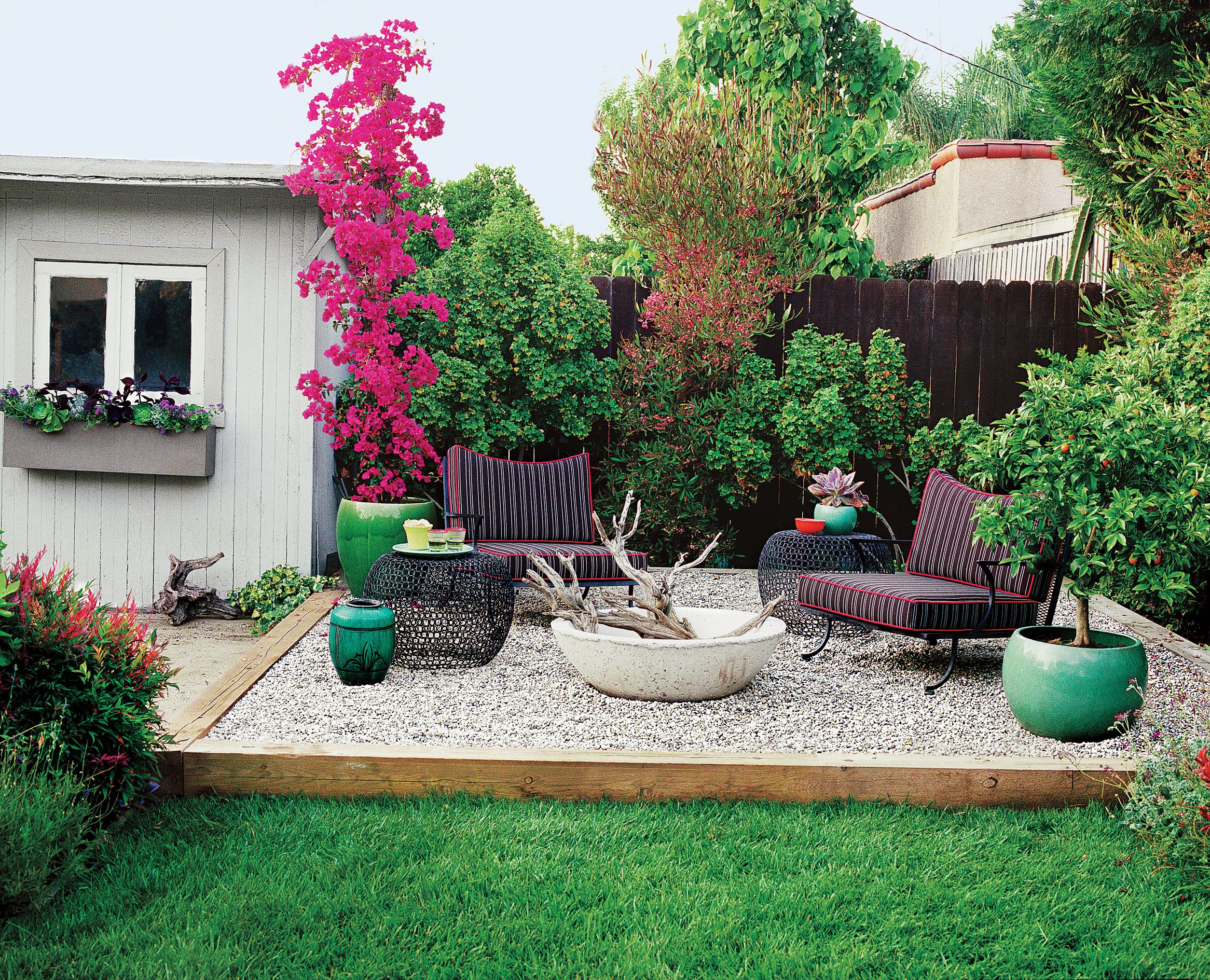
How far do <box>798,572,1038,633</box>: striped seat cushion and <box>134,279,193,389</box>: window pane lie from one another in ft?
13.5

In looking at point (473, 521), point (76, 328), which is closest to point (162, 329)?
point (76, 328)

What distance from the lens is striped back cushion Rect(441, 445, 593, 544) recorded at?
5.70m


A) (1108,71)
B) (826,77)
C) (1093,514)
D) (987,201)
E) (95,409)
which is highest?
(826,77)

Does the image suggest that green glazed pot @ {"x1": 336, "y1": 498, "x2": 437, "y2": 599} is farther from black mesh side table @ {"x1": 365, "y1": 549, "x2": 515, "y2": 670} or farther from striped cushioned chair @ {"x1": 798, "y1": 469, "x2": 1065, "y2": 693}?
striped cushioned chair @ {"x1": 798, "y1": 469, "x2": 1065, "y2": 693}

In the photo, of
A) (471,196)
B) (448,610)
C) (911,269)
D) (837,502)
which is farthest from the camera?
(471,196)

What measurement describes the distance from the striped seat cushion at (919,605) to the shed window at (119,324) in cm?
402

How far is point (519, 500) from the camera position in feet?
19.0

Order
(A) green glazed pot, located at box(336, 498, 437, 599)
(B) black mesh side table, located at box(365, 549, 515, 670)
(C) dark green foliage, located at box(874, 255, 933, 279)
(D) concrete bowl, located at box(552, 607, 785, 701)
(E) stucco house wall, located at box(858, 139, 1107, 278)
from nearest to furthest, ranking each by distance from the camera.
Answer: (D) concrete bowl, located at box(552, 607, 785, 701), (B) black mesh side table, located at box(365, 549, 515, 670), (A) green glazed pot, located at box(336, 498, 437, 599), (E) stucco house wall, located at box(858, 139, 1107, 278), (C) dark green foliage, located at box(874, 255, 933, 279)

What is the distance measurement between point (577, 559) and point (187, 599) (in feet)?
8.34

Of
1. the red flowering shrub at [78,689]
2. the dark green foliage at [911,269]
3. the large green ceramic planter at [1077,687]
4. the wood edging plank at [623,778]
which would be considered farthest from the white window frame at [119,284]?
the dark green foliage at [911,269]

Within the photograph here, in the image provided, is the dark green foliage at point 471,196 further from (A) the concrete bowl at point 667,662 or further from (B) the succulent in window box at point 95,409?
(A) the concrete bowl at point 667,662

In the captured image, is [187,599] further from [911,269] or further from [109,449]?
[911,269]

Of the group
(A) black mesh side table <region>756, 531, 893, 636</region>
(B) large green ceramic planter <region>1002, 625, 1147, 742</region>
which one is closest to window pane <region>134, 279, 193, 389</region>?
(A) black mesh side table <region>756, 531, 893, 636</region>

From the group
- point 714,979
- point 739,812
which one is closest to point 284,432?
point 739,812
